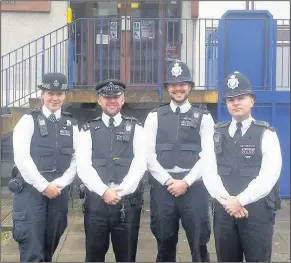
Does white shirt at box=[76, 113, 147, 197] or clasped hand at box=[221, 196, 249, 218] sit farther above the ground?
white shirt at box=[76, 113, 147, 197]

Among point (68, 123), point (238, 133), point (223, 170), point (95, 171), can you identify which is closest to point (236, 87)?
point (238, 133)

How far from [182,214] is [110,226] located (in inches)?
24.9

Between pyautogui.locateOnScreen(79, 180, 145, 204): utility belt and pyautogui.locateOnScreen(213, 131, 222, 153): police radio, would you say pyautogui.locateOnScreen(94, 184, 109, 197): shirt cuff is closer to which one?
pyautogui.locateOnScreen(79, 180, 145, 204): utility belt

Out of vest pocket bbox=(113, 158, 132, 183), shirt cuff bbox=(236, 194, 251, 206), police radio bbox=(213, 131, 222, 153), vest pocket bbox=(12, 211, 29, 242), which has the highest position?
police radio bbox=(213, 131, 222, 153)

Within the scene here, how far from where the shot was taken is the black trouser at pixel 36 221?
15.0ft

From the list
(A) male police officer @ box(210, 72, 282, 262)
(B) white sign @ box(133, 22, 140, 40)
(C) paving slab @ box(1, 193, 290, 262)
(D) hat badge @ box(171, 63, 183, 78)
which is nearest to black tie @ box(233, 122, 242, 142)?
(A) male police officer @ box(210, 72, 282, 262)

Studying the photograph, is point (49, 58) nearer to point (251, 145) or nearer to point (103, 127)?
point (103, 127)

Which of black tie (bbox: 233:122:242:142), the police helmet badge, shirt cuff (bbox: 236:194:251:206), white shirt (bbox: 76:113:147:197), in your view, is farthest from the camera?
the police helmet badge

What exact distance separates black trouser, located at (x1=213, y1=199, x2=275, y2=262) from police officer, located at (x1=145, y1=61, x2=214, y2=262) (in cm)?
34

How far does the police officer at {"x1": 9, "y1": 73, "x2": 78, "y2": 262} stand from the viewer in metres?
4.57

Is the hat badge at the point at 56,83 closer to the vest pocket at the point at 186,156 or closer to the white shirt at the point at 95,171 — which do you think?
the white shirt at the point at 95,171

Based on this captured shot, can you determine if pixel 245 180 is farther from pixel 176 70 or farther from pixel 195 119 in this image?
pixel 176 70

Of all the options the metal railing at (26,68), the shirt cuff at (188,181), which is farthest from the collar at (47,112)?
the metal railing at (26,68)

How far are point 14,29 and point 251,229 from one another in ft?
25.1
